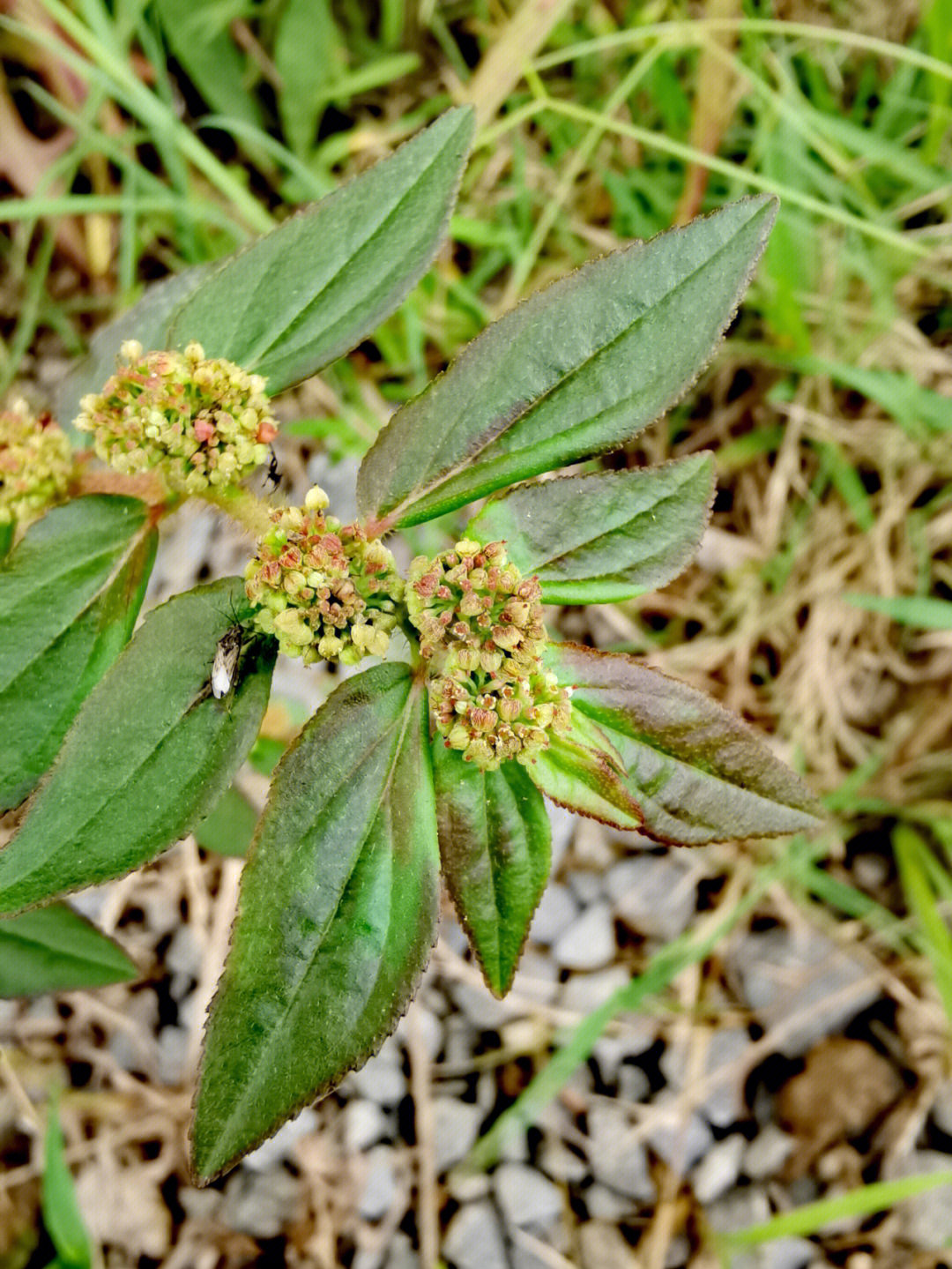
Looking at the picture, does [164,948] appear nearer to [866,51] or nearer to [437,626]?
[437,626]

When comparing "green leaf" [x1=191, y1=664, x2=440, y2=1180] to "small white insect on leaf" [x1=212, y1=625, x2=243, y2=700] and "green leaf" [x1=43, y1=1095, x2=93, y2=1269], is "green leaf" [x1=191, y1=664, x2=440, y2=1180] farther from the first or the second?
"green leaf" [x1=43, y1=1095, x2=93, y2=1269]

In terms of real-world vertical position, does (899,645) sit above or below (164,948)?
below

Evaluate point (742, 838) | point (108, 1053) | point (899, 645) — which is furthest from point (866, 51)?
point (108, 1053)

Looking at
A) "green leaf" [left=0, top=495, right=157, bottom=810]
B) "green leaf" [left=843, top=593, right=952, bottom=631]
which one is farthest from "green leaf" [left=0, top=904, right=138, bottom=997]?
"green leaf" [left=843, top=593, right=952, bottom=631]

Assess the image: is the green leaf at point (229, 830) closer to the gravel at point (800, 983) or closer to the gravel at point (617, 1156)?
the gravel at point (617, 1156)

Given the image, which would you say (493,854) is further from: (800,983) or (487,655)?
(800,983)

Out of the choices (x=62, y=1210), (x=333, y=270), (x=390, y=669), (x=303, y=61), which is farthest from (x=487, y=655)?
(x=303, y=61)
